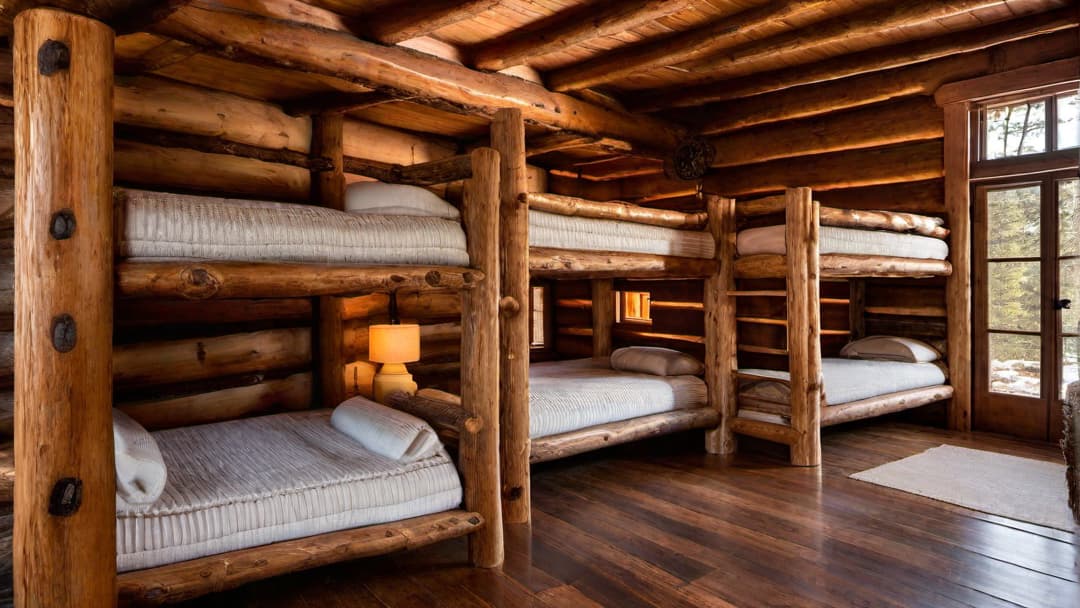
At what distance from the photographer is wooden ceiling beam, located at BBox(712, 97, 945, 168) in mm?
5617

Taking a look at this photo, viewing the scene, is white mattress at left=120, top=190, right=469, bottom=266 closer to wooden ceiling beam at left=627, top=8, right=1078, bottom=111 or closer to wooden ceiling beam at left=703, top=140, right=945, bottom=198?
wooden ceiling beam at left=627, top=8, right=1078, bottom=111

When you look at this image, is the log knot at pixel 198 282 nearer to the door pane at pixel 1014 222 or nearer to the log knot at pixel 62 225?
the log knot at pixel 62 225

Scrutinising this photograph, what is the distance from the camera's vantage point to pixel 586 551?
3.14m

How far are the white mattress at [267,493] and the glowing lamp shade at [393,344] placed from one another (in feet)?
5.02

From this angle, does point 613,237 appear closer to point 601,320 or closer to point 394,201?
point 394,201

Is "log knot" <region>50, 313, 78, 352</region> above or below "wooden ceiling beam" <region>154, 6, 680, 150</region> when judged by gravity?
below

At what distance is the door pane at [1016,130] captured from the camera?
203 inches

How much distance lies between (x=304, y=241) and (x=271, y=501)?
3.27ft

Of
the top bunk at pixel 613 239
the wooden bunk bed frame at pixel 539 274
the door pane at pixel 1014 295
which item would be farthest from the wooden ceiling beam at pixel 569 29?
the door pane at pixel 1014 295

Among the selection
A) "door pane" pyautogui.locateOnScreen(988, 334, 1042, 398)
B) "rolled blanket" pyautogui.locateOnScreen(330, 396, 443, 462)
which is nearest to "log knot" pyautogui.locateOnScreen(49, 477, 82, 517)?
"rolled blanket" pyautogui.locateOnScreen(330, 396, 443, 462)

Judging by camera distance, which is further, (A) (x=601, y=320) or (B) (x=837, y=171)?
(A) (x=601, y=320)

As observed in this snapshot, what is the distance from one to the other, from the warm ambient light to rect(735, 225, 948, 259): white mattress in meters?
2.49

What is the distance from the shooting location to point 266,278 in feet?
8.33

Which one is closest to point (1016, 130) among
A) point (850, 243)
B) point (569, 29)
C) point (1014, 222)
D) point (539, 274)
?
point (1014, 222)
